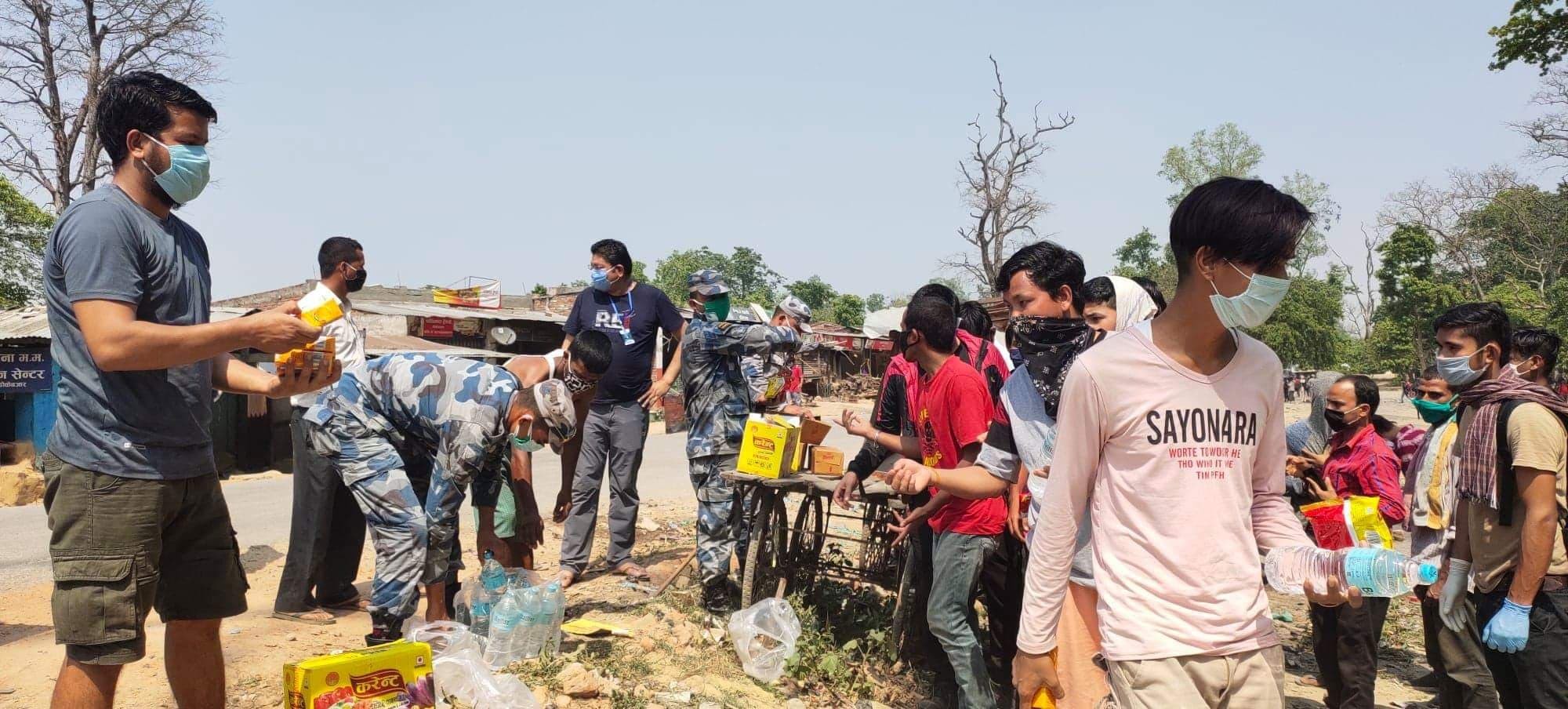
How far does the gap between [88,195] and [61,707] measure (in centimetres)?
138

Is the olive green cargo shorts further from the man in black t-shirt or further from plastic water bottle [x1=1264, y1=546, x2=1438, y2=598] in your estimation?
the man in black t-shirt

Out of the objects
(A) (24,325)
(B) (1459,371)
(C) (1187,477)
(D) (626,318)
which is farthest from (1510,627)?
(A) (24,325)

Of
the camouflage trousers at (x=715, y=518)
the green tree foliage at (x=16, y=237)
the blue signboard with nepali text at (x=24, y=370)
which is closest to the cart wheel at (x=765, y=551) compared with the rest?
the camouflage trousers at (x=715, y=518)

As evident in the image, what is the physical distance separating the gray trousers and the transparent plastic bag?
4.55ft

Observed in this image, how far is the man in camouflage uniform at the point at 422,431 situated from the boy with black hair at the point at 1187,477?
265 cm

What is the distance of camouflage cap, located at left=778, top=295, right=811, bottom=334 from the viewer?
21.6 ft

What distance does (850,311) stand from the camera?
48312mm

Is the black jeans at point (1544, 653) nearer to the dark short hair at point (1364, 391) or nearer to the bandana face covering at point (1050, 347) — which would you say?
the dark short hair at point (1364, 391)

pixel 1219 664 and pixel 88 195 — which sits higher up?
pixel 88 195

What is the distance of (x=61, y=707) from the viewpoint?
250 cm

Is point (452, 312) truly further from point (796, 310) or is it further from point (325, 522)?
point (325, 522)

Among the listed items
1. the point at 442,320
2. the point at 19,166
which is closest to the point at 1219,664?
the point at 442,320

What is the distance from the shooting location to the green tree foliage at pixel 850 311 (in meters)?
48.3

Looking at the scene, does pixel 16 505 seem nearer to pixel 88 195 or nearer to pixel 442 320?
pixel 88 195
